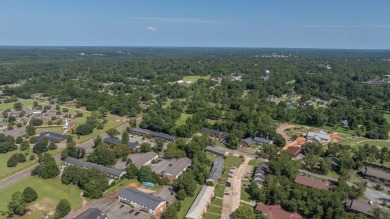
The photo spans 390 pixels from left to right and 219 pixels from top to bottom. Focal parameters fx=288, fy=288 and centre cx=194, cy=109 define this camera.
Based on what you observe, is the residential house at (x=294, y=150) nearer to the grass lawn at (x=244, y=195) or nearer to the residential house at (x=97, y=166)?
the grass lawn at (x=244, y=195)


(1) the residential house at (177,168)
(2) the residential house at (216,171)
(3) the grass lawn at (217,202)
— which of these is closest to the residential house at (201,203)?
(3) the grass lawn at (217,202)

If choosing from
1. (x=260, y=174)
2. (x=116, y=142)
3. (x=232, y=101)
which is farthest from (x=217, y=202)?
(x=232, y=101)

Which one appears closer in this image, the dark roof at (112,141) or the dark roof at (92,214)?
the dark roof at (92,214)

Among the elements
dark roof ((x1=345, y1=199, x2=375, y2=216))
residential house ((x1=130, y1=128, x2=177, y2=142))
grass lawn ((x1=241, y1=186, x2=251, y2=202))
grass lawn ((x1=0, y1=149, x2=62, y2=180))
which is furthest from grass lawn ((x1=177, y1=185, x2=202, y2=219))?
grass lawn ((x1=0, y1=149, x2=62, y2=180))

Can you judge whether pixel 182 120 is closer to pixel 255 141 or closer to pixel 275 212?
pixel 255 141

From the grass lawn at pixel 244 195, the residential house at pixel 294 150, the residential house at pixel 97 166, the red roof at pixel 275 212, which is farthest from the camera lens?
the residential house at pixel 294 150

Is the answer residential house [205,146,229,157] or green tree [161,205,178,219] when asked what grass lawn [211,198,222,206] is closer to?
green tree [161,205,178,219]

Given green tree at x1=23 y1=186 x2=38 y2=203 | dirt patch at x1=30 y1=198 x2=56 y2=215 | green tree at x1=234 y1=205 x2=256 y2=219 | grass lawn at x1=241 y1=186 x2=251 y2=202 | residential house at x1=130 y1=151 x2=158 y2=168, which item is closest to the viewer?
green tree at x1=234 y1=205 x2=256 y2=219
